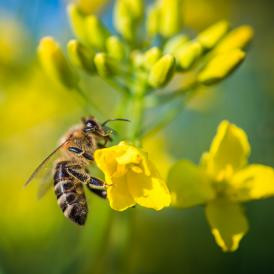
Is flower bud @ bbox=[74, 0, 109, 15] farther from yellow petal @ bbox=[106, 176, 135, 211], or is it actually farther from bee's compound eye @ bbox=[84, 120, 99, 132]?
yellow petal @ bbox=[106, 176, 135, 211]

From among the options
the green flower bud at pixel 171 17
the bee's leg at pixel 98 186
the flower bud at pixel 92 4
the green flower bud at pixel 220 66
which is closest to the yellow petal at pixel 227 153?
the green flower bud at pixel 220 66

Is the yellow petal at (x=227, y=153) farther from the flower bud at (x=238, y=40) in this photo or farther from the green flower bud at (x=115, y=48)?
the green flower bud at (x=115, y=48)

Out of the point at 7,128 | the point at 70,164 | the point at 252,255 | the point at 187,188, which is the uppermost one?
the point at 7,128

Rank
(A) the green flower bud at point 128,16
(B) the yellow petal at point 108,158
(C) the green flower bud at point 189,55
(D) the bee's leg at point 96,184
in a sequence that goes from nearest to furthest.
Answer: (B) the yellow petal at point 108,158 < (D) the bee's leg at point 96,184 < (C) the green flower bud at point 189,55 < (A) the green flower bud at point 128,16

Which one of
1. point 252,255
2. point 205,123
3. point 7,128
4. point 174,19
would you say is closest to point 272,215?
point 252,255

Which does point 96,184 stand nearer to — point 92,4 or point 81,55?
point 81,55

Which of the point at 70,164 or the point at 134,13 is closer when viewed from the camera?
the point at 70,164

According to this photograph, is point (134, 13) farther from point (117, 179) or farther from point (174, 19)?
point (117, 179)
